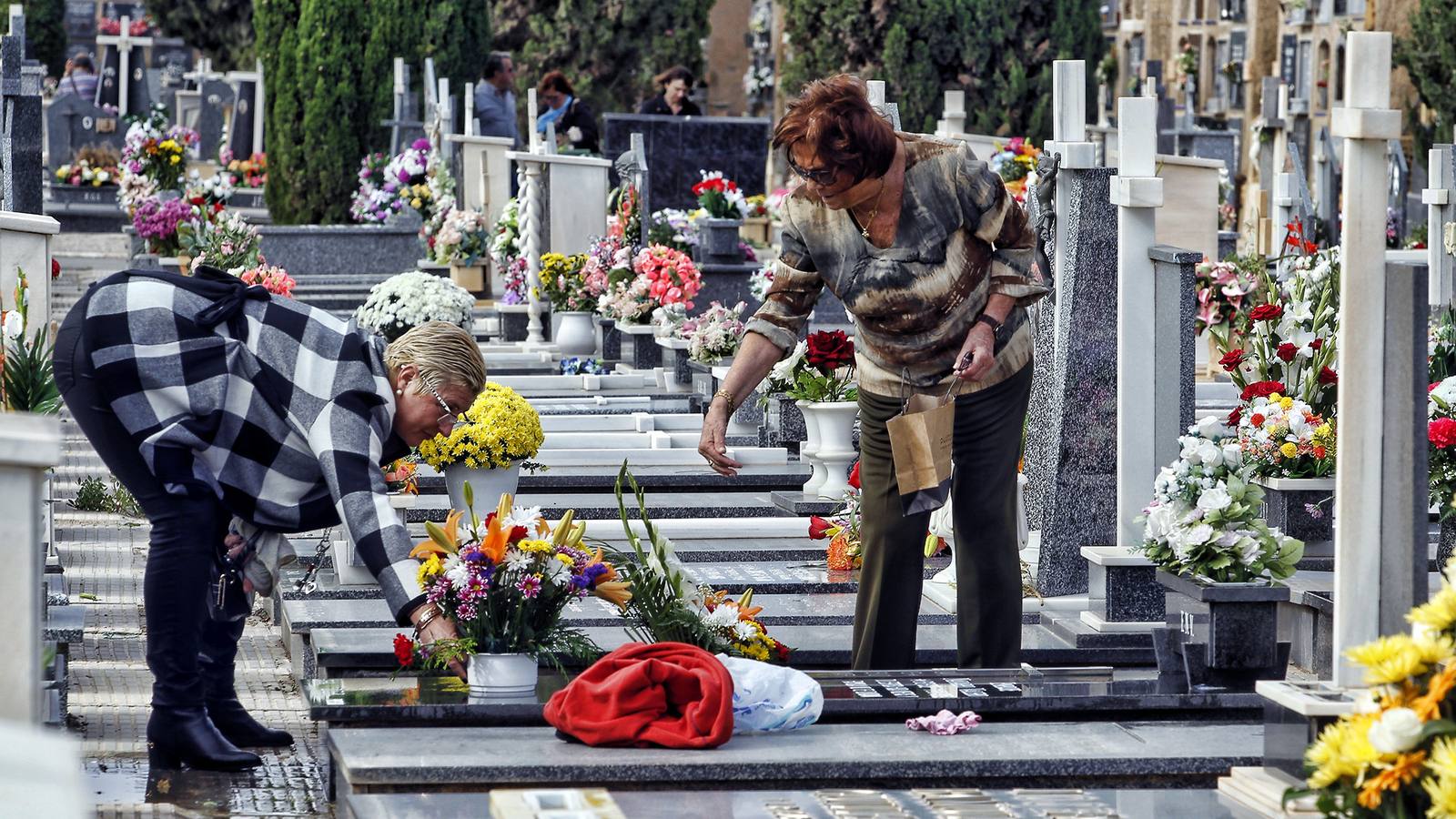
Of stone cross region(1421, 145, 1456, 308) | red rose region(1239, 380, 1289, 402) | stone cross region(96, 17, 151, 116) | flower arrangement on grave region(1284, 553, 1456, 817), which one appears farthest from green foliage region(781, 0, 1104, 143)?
flower arrangement on grave region(1284, 553, 1456, 817)

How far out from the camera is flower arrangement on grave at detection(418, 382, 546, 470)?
672 centimetres

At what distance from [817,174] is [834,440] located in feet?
12.0

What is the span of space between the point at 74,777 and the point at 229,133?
917 inches

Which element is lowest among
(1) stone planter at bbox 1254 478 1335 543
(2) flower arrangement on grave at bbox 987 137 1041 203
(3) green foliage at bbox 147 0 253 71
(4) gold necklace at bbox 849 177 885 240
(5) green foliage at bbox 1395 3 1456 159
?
(1) stone planter at bbox 1254 478 1335 543

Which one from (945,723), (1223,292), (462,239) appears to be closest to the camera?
(945,723)

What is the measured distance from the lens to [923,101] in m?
25.0

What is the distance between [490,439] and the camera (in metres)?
6.71

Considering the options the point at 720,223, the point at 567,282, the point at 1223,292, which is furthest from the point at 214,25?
the point at 1223,292

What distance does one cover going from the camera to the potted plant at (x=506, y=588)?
4730 millimetres

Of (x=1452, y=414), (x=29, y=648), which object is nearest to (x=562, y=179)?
(x=1452, y=414)

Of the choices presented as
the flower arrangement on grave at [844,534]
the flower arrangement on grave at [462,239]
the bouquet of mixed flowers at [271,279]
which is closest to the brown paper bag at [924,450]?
the flower arrangement on grave at [844,534]

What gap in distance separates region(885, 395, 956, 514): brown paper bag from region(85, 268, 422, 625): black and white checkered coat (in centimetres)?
117

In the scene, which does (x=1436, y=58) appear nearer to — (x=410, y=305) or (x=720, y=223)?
(x=720, y=223)

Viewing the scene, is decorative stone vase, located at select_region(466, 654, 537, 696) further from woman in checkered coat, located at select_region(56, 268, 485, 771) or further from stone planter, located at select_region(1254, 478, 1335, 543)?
stone planter, located at select_region(1254, 478, 1335, 543)
